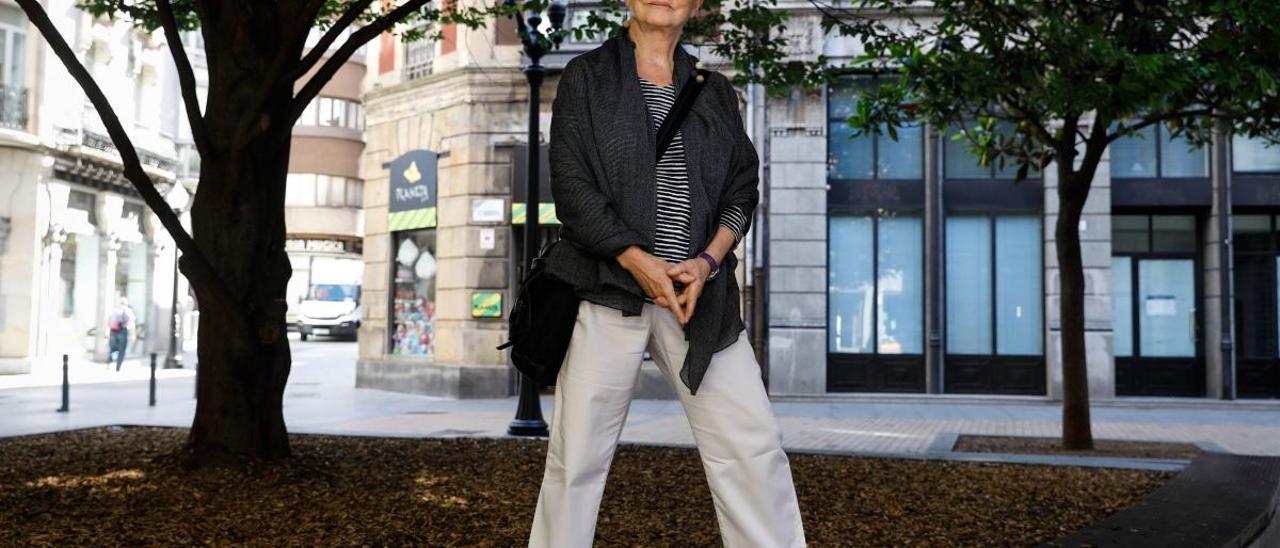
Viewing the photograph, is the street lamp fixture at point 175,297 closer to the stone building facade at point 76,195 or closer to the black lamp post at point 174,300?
the black lamp post at point 174,300

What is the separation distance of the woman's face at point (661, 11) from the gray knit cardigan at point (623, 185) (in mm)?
107

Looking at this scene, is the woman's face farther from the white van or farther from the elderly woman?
the white van

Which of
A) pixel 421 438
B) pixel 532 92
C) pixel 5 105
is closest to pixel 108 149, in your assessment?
pixel 5 105

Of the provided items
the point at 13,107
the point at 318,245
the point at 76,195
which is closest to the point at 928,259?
the point at 13,107

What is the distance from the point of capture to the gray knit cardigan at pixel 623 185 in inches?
115

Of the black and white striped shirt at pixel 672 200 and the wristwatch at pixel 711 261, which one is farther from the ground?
the black and white striped shirt at pixel 672 200

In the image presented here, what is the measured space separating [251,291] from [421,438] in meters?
2.65

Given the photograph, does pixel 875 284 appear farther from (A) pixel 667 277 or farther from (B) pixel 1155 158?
(A) pixel 667 277

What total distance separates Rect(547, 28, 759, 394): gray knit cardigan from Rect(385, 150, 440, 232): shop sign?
16214 millimetres

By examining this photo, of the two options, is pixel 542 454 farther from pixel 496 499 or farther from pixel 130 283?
pixel 130 283

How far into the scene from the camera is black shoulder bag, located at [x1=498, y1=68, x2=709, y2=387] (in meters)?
2.98

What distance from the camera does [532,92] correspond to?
11.7m

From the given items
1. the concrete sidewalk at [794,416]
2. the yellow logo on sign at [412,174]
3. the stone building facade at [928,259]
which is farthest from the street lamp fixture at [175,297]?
the stone building facade at [928,259]

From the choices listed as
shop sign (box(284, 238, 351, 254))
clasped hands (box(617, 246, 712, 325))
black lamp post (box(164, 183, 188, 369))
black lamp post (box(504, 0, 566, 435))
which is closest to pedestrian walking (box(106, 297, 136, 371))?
black lamp post (box(164, 183, 188, 369))
